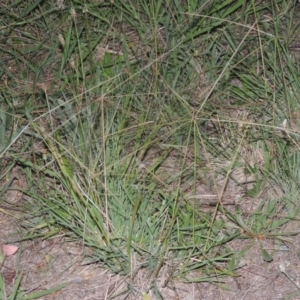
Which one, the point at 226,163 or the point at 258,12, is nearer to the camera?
the point at 226,163

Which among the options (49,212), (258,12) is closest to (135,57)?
(258,12)

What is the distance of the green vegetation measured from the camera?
290 centimetres

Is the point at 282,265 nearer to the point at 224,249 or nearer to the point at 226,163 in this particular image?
the point at 224,249

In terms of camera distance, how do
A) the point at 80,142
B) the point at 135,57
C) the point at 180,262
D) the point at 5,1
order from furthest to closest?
the point at 5,1 → the point at 135,57 → the point at 80,142 → the point at 180,262

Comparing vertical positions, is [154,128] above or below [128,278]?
above

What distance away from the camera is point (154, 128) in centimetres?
320

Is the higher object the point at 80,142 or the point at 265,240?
the point at 80,142

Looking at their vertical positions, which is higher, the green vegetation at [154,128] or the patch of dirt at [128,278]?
the green vegetation at [154,128]

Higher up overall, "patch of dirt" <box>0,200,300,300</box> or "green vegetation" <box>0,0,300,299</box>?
"green vegetation" <box>0,0,300,299</box>

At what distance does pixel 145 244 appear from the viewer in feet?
9.39

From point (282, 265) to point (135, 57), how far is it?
4.00 feet

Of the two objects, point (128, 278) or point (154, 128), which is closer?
point (128, 278)

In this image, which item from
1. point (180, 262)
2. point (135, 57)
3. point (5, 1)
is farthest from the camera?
point (5, 1)

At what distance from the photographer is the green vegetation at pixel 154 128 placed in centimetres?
290
